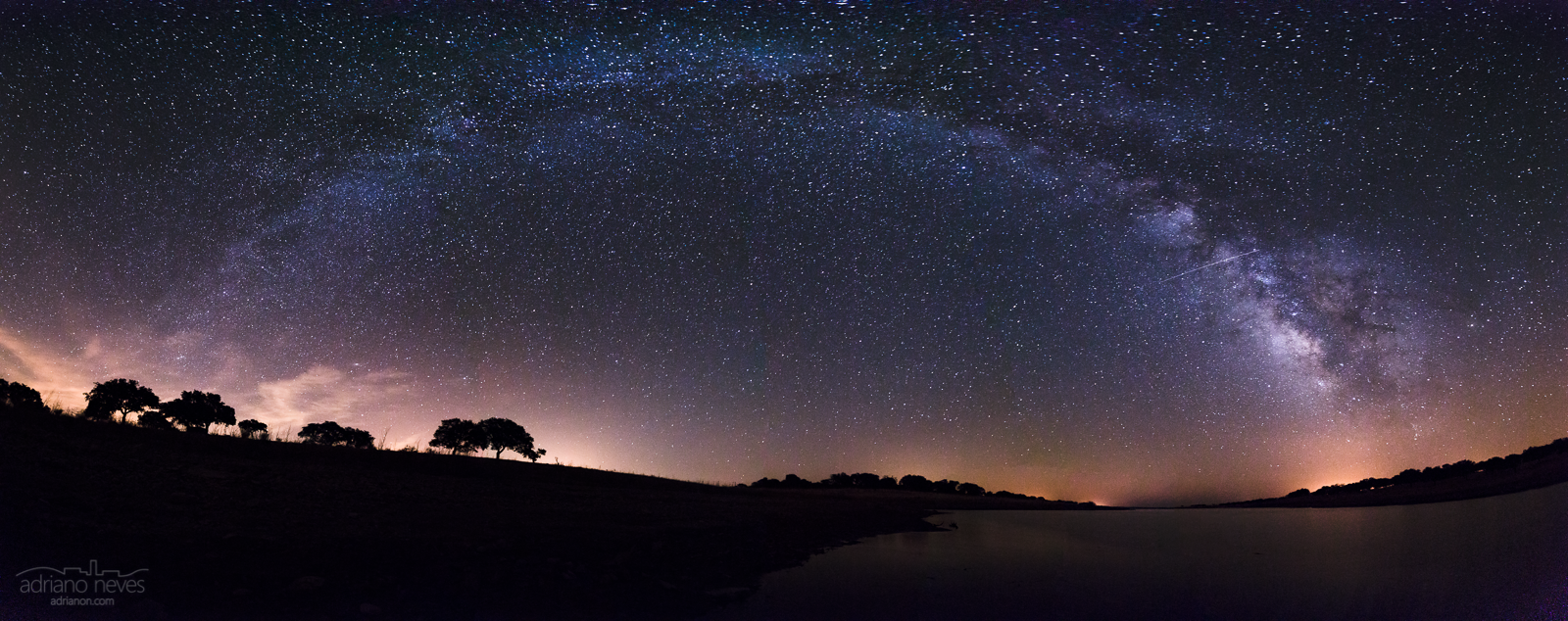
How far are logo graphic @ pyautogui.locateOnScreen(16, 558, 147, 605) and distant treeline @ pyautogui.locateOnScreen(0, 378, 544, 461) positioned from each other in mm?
10045

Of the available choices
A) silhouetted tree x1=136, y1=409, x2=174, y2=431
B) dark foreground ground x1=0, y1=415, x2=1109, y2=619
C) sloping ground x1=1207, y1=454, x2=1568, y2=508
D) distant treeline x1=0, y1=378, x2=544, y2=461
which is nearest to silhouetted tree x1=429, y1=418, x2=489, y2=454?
distant treeline x1=0, y1=378, x2=544, y2=461

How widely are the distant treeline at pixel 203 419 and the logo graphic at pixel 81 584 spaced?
33.0ft

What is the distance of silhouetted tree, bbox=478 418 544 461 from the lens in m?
53.3

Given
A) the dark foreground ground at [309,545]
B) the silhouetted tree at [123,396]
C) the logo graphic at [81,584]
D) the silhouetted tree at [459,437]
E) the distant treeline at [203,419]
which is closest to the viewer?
the logo graphic at [81,584]

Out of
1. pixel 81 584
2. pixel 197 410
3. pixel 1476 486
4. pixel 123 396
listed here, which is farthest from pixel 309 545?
pixel 1476 486

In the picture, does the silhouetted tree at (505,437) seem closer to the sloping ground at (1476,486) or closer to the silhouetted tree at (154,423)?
the silhouetted tree at (154,423)

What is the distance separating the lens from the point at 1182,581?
38.0 ft

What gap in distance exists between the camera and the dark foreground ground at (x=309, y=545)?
6898mm

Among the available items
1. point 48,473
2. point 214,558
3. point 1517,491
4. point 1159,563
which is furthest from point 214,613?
point 1517,491

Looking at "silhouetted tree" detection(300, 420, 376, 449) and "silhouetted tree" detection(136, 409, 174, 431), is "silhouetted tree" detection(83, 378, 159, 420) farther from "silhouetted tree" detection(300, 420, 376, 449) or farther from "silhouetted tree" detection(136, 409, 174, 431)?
"silhouetted tree" detection(300, 420, 376, 449)

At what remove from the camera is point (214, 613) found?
6.27 m

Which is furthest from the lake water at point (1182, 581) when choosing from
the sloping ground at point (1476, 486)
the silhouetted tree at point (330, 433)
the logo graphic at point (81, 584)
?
the silhouetted tree at point (330, 433)

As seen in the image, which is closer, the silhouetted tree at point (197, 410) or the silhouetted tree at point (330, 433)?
the silhouetted tree at point (197, 410)

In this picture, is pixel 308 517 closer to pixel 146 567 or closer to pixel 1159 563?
pixel 146 567
